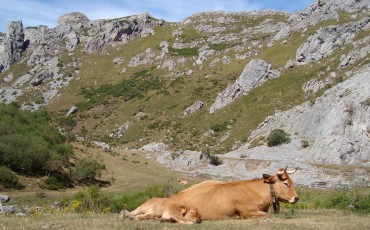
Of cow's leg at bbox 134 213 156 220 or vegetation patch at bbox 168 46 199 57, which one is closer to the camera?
cow's leg at bbox 134 213 156 220

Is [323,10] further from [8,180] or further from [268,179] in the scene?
[268,179]

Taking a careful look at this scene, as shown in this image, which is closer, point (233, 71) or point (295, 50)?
point (295, 50)

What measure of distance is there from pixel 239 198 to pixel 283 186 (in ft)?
4.00

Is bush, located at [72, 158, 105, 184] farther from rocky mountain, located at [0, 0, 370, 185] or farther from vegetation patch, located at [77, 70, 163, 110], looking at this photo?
vegetation patch, located at [77, 70, 163, 110]

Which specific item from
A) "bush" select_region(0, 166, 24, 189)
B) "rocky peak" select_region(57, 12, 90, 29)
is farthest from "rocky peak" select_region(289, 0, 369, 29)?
"rocky peak" select_region(57, 12, 90, 29)

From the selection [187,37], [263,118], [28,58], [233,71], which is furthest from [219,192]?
[28,58]

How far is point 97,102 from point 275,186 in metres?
114

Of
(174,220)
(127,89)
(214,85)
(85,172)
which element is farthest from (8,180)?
(127,89)

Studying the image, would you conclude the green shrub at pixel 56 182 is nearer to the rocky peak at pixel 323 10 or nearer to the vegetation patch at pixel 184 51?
the rocky peak at pixel 323 10

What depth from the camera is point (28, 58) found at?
6176 inches

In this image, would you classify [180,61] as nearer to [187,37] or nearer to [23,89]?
[187,37]

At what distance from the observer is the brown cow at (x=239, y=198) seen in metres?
10.6

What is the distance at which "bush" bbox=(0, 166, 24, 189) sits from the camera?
3793cm

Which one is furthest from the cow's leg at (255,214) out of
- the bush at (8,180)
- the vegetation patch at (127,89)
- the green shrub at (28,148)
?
the vegetation patch at (127,89)
